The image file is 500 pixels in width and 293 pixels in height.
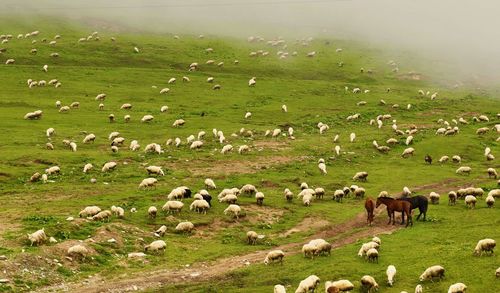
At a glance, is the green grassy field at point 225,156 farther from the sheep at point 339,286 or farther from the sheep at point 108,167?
the sheep at point 339,286

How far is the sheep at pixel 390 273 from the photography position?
2302 centimetres

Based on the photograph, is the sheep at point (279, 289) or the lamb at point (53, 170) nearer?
the sheep at point (279, 289)

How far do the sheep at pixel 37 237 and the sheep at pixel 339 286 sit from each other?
1248 centimetres

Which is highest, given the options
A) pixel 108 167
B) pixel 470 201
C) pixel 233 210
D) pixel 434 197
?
pixel 470 201

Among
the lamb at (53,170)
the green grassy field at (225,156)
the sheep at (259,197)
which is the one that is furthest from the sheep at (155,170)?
the sheep at (259,197)

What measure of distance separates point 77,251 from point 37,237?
1905 millimetres

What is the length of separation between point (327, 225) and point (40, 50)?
197 feet

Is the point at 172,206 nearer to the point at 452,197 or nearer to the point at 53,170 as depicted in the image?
the point at 53,170

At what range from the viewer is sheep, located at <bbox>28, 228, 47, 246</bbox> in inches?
1059

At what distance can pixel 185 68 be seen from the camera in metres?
84.9

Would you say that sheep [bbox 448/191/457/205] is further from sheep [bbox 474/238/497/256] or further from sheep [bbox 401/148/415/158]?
sheep [bbox 401/148/415/158]

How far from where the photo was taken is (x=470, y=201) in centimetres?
3656

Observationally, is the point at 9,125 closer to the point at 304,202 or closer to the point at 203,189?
the point at 203,189

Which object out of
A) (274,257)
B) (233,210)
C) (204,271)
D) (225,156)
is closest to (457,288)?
(274,257)
